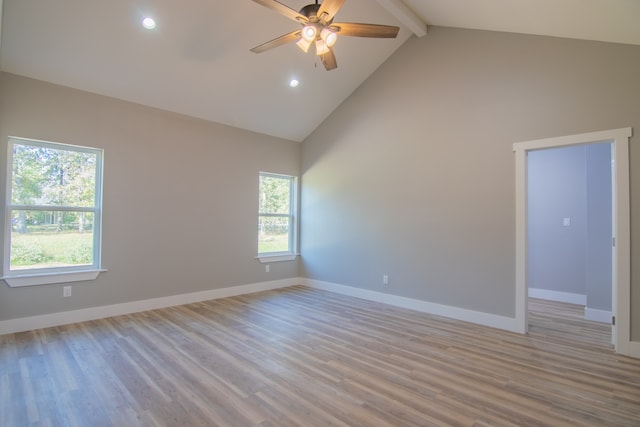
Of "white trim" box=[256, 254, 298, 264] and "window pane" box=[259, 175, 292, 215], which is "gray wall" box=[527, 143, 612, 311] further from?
"white trim" box=[256, 254, 298, 264]

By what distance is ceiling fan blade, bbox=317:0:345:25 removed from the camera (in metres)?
2.44

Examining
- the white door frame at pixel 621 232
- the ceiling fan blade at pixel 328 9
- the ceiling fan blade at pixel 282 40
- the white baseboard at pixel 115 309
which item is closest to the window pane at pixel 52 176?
the white baseboard at pixel 115 309

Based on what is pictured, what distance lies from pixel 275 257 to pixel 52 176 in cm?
334

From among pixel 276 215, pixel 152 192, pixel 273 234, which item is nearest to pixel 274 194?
pixel 276 215

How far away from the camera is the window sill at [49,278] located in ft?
11.3

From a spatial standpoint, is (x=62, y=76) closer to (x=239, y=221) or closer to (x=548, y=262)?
(x=239, y=221)

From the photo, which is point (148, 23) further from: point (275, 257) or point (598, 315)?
point (598, 315)

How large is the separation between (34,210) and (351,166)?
4.18 meters

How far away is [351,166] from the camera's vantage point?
536cm

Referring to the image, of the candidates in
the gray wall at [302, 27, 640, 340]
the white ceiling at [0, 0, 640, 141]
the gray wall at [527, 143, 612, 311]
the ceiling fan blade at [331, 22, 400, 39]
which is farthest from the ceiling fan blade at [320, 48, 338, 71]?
the gray wall at [527, 143, 612, 311]

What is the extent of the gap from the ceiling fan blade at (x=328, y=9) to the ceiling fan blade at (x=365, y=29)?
0.11m

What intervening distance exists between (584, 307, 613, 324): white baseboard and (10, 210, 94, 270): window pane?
249 inches

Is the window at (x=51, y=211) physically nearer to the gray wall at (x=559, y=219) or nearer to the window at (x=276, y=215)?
the window at (x=276, y=215)

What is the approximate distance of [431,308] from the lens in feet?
14.3
